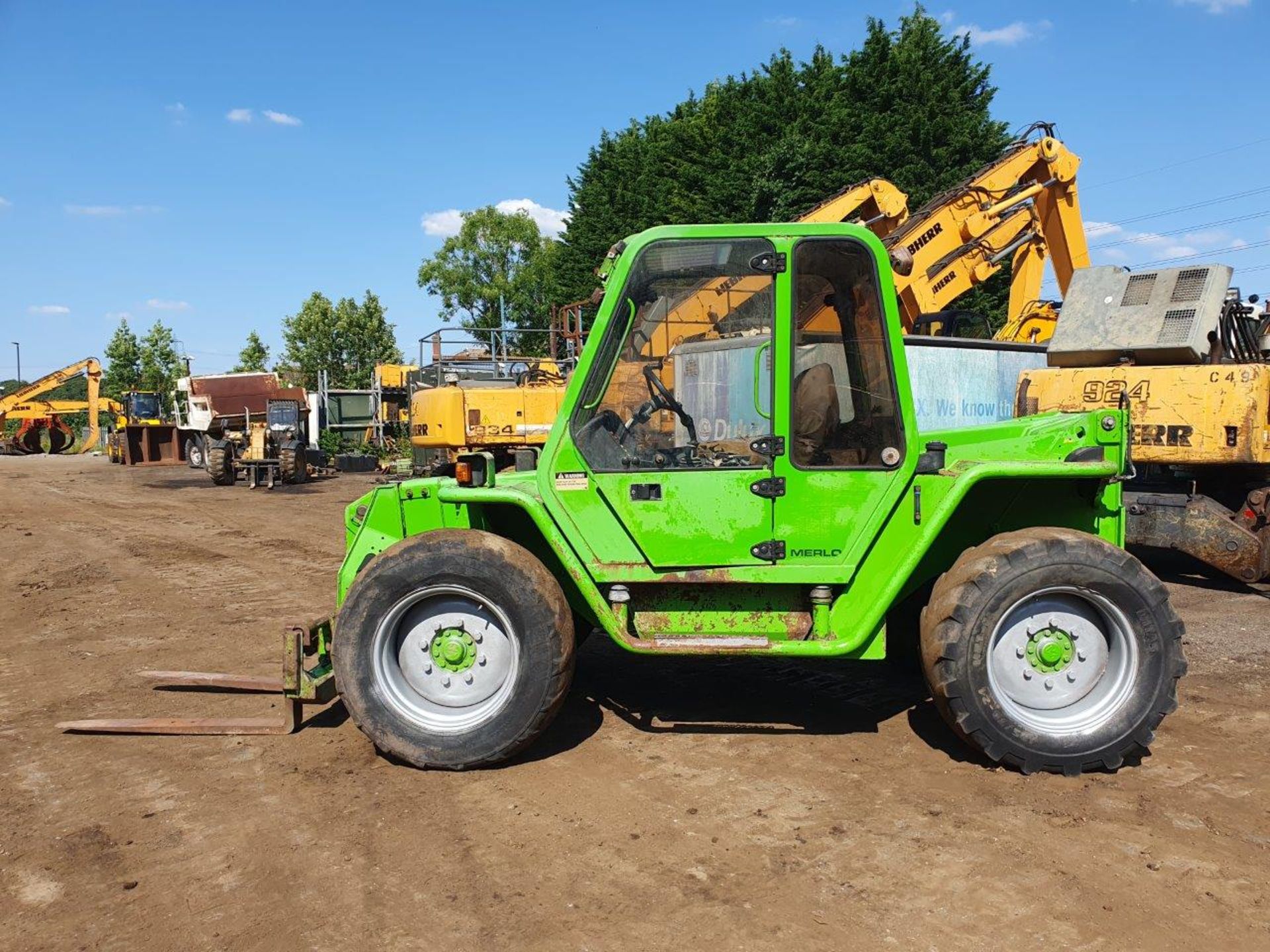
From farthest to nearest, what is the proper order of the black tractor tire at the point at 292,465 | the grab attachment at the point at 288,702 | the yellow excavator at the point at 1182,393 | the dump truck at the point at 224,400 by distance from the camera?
the dump truck at the point at 224,400, the black tractor tire at the point at 292,465, the yellow excavator at the point at 1182,393, the grab attachment at the point at 288,702

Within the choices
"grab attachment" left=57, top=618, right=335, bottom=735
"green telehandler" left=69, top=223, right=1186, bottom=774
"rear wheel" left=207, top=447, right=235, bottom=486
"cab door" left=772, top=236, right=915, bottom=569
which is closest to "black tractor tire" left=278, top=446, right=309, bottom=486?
"rear wheel" left=207, top=447, right=235, bottom=486

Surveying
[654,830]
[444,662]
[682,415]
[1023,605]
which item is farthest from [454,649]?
[1023,605]

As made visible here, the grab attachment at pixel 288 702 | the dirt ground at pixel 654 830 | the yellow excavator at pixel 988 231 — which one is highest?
the yellow excavator at pixel 988 231

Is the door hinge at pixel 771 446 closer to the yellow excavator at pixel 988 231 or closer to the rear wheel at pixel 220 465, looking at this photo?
the yellow excavator at pixel 988 231

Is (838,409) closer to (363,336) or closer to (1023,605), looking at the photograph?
(1023,605)

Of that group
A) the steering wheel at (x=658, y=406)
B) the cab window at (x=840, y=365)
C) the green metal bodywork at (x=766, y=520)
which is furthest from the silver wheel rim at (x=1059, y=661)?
the steering wheel at (x=658, y=406)

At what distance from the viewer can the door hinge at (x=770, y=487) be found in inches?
167

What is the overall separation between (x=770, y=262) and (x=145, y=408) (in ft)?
120

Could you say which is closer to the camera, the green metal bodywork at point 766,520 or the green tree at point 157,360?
the green metal bodywork at point 766,520

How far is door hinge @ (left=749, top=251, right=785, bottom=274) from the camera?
4.26 meters

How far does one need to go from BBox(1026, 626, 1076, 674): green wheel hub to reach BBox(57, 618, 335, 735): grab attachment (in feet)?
10.9

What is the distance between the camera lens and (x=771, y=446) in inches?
167

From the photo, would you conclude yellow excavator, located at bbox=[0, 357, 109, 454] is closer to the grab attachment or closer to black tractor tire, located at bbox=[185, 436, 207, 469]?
black tractor tire, located at bbox=[185, 436, 207, 469]

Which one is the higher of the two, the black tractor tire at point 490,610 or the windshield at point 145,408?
the windshield at point 145,408
